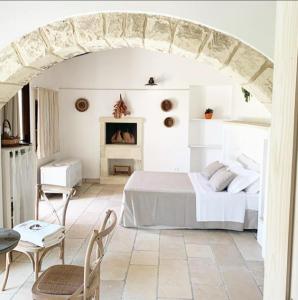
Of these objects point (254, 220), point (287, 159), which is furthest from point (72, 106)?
point (287, 159)

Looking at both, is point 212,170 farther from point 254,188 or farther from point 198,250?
point 198,250

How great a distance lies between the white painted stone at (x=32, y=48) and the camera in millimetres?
2332

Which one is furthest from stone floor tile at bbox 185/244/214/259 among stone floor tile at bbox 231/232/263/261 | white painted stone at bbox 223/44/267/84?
white painted stone at bbox 223/44/267/84

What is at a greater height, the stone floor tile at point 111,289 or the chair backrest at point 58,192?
the chair backrest at point 58,192

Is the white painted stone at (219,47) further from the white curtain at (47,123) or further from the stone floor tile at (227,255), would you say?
the white curtain at (47,123)

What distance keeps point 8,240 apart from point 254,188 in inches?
125

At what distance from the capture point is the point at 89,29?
228 centimetres

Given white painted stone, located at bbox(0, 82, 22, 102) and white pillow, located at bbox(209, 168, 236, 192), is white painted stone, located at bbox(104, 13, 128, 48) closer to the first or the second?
white painted stone, located at bbox(0, 82, 22, 102)

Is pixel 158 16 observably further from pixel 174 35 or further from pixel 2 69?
pixel 2 69

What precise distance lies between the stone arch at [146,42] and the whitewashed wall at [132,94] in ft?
16.0

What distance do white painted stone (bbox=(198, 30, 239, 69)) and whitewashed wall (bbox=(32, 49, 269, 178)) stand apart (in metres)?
5.04

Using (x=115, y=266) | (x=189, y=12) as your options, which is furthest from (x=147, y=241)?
(x=189, y=12)

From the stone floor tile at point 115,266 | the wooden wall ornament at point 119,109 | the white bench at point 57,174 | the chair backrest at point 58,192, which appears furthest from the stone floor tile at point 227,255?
the wooden wall ornament at point 119,109

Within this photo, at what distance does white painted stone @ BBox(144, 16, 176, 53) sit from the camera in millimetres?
2215
